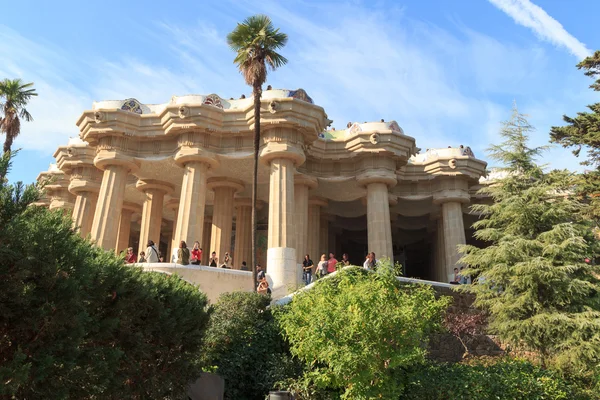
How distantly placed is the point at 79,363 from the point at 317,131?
2032 cm

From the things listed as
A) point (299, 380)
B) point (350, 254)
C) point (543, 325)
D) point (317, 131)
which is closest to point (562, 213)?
point (543, 325)

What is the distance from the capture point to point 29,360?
21.7ft

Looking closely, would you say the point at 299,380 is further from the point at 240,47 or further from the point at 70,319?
the point at 240,47

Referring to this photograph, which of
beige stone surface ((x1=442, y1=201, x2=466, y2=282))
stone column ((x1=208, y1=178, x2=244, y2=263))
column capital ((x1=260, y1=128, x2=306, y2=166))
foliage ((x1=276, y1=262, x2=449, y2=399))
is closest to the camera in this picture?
foliage ((x1=276, y1=262, x2=449, y2=399))

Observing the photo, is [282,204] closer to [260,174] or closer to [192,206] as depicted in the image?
[192,206]

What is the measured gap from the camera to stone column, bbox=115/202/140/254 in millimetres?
33319

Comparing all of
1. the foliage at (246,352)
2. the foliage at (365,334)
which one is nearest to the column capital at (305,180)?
the foliage at (246,352)

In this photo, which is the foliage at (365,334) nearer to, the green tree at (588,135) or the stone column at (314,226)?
the green tree at (588,135)

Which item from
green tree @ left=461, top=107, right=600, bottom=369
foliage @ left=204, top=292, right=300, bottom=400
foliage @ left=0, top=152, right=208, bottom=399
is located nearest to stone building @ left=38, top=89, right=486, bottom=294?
foliage @ left=204, top=292, right=300, bottom=400

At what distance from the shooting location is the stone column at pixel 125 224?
33319mm

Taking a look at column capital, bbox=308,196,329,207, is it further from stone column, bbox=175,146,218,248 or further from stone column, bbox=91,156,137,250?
stone column, bbox=91,156,137,250

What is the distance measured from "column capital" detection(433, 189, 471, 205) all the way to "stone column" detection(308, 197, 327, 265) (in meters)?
7.39

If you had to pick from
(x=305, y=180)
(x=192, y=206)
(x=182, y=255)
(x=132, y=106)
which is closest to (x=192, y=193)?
(x=192, y=206)

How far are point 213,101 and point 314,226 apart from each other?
10814mm
